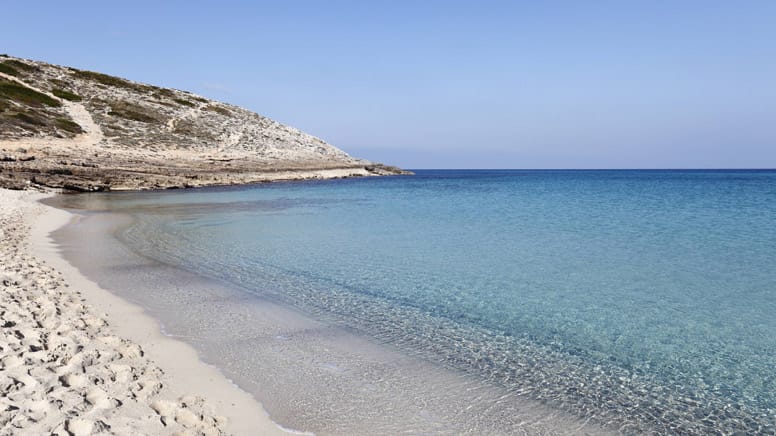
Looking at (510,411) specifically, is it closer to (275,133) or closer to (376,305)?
(376,305)

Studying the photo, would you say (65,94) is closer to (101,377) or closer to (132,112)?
(132,112)

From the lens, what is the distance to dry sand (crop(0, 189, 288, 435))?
4680 millimetres

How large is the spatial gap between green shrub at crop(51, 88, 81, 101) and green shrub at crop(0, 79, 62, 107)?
2660mm

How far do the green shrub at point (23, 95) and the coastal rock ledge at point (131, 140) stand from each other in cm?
16

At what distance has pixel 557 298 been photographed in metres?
10.5

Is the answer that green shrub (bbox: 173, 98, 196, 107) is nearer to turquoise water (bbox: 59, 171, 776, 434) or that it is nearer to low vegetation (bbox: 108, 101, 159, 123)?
low vegetation (bbox: 108, 101, 159, 123)

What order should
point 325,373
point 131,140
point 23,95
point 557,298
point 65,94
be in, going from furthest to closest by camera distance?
1. point 65,94
2. point 23,95
3. point 131,140
4. point 557,298
5. point 325,373

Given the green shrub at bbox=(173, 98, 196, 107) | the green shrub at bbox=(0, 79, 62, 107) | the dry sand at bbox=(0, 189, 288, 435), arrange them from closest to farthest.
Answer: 1. the dry sand at bbox=(0, 189, 288, 435)
2. the green shrub at bbox=(0, 79, 62, 107)
3. the green shrub at bbox=(173, 98, 196, 107)

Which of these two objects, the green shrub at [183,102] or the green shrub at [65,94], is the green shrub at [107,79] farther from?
the green shrub at [65,94]

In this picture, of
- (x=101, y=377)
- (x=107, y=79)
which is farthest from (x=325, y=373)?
Answer: (x=107, y=79)

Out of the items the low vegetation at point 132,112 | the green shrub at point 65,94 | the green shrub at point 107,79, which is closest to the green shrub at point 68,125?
the low vegetation at point 132,112

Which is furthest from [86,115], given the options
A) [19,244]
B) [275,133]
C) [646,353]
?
[646,353]

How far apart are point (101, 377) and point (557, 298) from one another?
824cm

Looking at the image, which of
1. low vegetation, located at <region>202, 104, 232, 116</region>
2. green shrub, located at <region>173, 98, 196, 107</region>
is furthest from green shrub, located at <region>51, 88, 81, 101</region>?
low vegetation, located at <region>202, 104, 232, 116</region>
